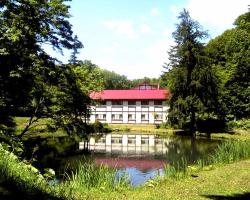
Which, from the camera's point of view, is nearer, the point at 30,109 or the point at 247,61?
the point at 30,109

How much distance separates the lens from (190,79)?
53219 millimetres

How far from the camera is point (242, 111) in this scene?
59.9m

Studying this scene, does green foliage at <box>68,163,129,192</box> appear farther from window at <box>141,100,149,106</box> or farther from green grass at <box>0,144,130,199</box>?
window at <box>141,100,149,106</box>

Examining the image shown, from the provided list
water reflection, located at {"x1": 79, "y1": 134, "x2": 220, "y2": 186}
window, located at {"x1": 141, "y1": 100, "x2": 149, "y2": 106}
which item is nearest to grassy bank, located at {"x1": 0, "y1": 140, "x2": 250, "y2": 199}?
water reflection, located at {"x1": 79, "y1": 134, "x2": 220, "y2": 186}

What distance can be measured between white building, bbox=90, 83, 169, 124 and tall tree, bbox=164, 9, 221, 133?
21009mm

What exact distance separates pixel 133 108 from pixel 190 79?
82.0ft

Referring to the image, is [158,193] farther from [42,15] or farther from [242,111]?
[242,111]

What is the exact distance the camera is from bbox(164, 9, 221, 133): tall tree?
51875 millimetres

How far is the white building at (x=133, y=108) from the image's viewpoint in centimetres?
7588

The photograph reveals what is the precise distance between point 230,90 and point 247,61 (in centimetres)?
523

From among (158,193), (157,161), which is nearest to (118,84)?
(157,161)

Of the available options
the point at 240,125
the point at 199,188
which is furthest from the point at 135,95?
the point at 199,188

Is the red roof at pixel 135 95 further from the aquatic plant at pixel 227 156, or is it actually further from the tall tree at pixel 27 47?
the aquatic plant at pixel 227 156

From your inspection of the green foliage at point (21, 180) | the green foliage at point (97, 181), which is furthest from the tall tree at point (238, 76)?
the green foliage at point (21, 180)
